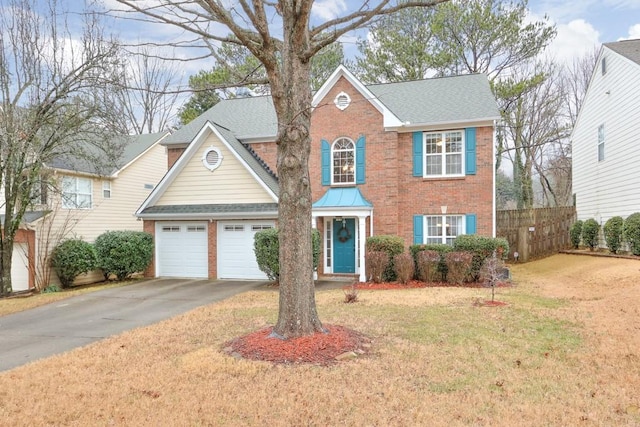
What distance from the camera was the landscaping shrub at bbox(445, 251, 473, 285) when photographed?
12.6m

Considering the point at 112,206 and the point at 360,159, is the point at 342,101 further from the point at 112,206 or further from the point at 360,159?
the point at 112,206

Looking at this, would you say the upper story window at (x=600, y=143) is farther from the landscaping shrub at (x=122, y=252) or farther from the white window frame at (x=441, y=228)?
the landscaping shrub at (x=122, y=252)

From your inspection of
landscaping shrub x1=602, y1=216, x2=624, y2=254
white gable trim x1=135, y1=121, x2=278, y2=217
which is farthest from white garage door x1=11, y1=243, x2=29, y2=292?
landscaping shrub x1=602, y1=216, x2=624, y2=254

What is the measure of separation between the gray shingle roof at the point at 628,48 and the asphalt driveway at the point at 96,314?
593 inches

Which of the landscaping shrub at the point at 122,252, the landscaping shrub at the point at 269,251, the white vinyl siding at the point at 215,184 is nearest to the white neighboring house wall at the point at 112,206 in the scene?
the landscaping shrub at the point at 122,252

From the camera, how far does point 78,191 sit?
18625mm

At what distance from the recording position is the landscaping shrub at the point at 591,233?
17094 mm

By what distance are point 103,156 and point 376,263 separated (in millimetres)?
14293

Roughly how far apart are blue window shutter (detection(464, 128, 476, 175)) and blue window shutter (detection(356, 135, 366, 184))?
11.4 ft

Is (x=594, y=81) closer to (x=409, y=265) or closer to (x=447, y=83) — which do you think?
(x=447, y=83)

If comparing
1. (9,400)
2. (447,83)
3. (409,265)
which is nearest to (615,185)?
(447,83)

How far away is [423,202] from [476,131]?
296 cm

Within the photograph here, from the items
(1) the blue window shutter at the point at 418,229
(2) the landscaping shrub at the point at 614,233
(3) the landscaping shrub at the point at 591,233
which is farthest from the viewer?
(3) the landscaping shrub at the point at 591,233

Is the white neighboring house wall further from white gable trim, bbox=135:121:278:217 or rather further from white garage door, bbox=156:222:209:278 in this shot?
white garage door, bbox=156:222:209:278
